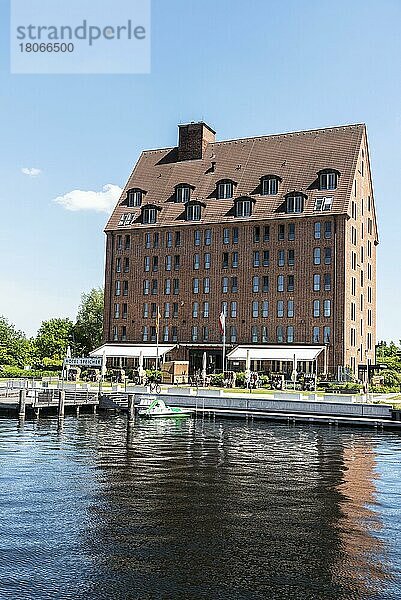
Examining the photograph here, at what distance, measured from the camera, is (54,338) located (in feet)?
340

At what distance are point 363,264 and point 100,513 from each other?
207 feet

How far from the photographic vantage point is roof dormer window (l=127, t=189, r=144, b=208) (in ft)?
287

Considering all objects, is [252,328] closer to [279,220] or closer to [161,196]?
[279,220]

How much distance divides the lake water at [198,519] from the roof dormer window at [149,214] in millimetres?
48021

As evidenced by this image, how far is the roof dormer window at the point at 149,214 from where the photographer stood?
84250mm

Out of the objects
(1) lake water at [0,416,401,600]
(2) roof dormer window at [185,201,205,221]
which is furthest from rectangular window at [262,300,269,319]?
(1) lake water at [0,416,401,600]

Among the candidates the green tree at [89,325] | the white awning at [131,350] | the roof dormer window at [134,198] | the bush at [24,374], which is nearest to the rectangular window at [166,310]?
the white awning at [131,350]

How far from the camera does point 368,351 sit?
268 ft

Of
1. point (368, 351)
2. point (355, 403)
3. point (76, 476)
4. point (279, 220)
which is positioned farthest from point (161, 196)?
point (76, 476)

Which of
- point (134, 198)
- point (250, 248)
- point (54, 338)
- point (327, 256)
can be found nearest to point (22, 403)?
point (250, 248)

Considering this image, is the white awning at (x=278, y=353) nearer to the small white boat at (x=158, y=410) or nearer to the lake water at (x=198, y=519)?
the small white boat at (x=158, y=410)

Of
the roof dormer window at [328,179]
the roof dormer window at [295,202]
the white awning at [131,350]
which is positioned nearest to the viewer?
the roof dormer window at [295,202]

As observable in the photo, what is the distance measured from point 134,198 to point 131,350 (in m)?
20.4

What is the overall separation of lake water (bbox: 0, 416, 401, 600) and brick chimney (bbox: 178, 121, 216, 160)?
2220 inches
